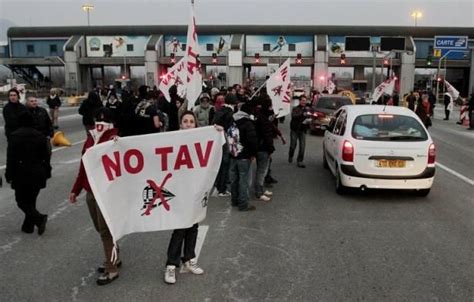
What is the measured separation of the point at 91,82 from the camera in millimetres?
67625

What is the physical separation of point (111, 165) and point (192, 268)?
4.40 feet

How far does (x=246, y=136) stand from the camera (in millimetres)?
7668

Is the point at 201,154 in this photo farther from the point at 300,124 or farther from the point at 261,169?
the point at 300,124

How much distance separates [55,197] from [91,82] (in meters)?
61.9

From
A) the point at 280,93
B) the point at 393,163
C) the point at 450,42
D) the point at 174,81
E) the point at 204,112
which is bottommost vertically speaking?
the point at 393,163

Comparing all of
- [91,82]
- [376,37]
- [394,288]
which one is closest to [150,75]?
[91,82]

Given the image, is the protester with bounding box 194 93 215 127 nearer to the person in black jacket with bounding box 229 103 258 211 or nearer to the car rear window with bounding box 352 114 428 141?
the person in black jacket with bounding box 229 103 258 211

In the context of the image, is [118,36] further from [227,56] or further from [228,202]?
[228,202]

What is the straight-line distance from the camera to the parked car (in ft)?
60.9

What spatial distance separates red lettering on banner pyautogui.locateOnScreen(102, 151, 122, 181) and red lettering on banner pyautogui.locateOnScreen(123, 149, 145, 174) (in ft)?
0.22

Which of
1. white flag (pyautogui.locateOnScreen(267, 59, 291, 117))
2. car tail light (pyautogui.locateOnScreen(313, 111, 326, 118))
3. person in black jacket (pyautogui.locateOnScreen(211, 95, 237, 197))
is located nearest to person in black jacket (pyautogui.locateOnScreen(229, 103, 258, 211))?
person in black jacket (pyautogui.locateOnScreen(211, 95, 237, 197))

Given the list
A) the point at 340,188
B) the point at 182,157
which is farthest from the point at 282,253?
the point at 340,188

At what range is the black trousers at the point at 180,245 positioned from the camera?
194 inches

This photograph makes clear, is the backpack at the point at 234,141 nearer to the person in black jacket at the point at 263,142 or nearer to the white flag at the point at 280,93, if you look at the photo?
the person in black jacket at the point at 263,142
